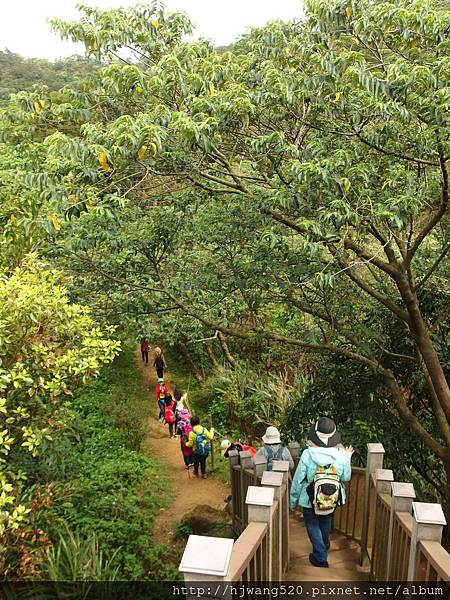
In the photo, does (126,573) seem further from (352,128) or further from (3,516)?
(352,128)

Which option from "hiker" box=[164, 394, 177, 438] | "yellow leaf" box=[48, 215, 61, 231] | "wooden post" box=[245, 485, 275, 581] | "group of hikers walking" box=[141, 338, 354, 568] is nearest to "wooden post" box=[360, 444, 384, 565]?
"group of hikers walking" box=[141, 338, 354, 568]

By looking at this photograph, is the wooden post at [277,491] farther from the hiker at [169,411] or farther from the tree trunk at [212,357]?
the tree trunk at [212,357]

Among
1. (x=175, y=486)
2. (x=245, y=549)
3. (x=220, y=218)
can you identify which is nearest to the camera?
(x=245, y=549)

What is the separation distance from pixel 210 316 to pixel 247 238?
6.15ft

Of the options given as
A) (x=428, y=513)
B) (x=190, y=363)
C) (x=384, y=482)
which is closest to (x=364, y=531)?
(x=384, y=482)

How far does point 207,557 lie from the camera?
2523mm

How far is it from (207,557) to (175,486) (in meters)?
7.53

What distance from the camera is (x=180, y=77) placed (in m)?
4.75

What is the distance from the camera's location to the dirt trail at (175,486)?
8.20 metres

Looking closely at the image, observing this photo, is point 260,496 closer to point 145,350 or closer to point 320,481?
point 320,481

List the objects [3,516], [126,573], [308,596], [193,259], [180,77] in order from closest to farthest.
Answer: [3,516] < [308,596] < [180,77] < [126,573] < [193,259]

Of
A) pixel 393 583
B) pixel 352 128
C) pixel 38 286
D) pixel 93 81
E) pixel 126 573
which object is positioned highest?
pixel 93 81

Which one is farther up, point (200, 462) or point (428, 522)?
point (428, 522)

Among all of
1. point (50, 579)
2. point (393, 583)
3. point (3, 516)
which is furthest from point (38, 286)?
point (393, 583)
